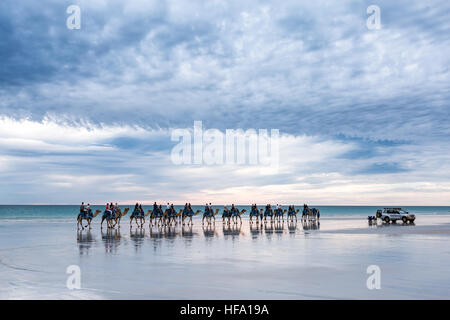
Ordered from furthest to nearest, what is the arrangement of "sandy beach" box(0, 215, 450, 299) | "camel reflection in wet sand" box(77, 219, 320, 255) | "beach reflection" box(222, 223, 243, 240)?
"beach reflection" box(222, 223, 243, 240)
"camel reflection in wet sand" box(77, 219, 320, 255)
"sandy beach" box(0, 215, 450, 299)

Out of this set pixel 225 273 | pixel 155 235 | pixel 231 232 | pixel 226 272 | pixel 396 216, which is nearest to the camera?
pixel 225 273

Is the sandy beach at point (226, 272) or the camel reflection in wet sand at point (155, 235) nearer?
the sandy beach at point (226, 272)

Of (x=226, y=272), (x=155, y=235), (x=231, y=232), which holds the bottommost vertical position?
(x=231, y=232)

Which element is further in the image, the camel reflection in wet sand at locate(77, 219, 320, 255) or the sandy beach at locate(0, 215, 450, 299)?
the camel reflection in wet sand at locate(77, 219, 320, 255)

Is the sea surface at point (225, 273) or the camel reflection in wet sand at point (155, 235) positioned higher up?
the sea surface at point (225, 273)

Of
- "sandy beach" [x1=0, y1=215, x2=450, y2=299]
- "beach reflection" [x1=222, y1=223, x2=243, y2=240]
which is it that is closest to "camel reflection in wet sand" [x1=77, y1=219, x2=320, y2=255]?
"beach reflection" [x1=222, y1=223, x2=243, y2=240]

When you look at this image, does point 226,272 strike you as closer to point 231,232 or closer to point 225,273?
point 225,273

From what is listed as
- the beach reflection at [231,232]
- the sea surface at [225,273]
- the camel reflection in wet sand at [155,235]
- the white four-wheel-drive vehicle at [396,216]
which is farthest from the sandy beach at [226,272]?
the white four-wheel-drive vehicle at [396,216]

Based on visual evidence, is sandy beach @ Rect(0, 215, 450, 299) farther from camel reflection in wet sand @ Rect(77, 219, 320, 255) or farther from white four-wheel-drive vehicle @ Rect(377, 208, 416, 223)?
white four-wheel-drive vehicle @ Rect(377, 208, 416, 223)

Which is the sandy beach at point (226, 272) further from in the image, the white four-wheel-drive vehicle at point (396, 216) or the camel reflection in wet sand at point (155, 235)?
the white four-wheel-drive vehicle at point (396, 216)

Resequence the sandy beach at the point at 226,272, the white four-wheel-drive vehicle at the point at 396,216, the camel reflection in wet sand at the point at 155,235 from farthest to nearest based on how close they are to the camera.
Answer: the white four-wheel-drive vehicle at the point at 396,216 < the camel reflection in wet sand at the point at 155,235 < the sandy beach at the point at 226,272


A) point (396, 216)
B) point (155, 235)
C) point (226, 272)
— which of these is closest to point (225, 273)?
point (226, 272)
